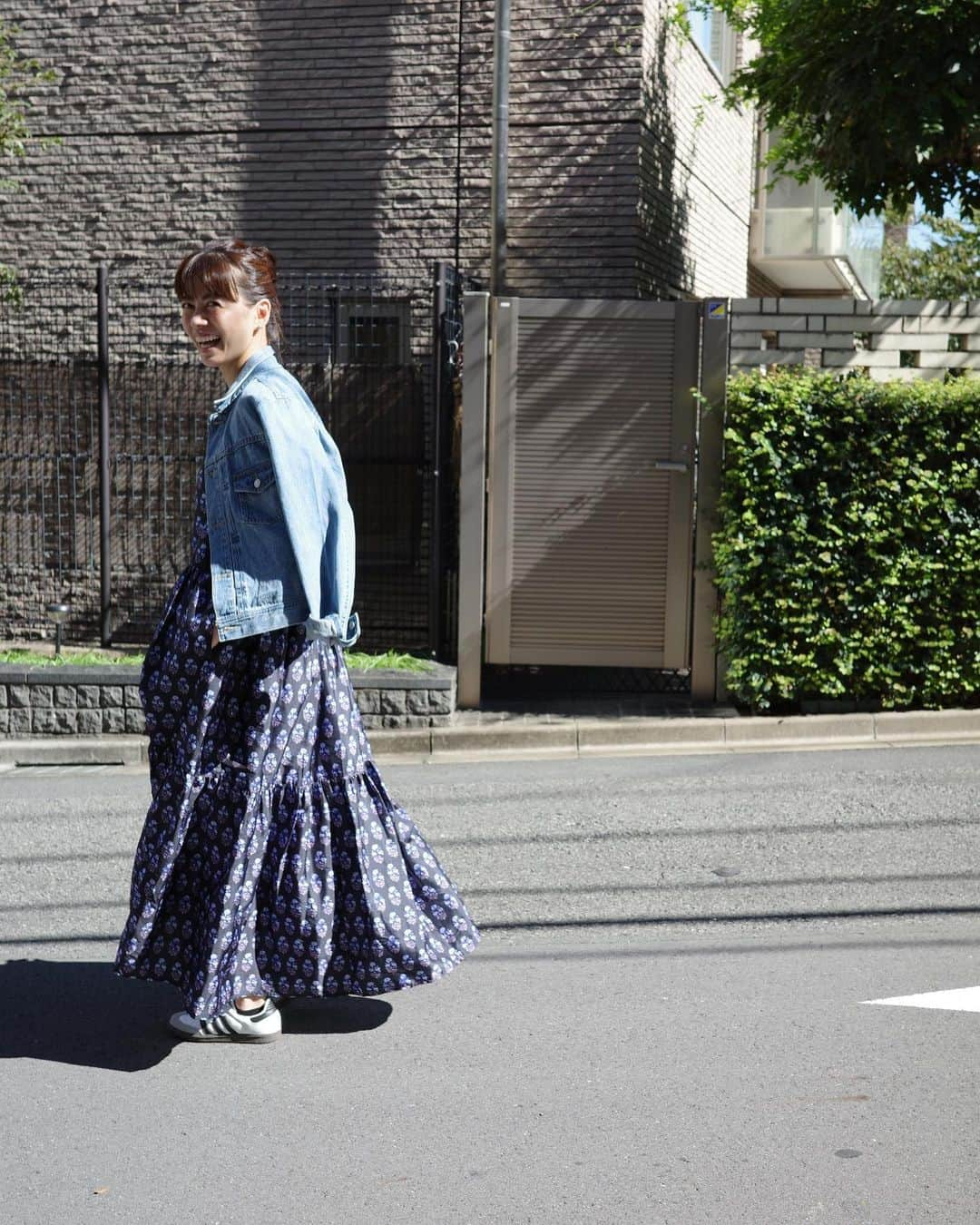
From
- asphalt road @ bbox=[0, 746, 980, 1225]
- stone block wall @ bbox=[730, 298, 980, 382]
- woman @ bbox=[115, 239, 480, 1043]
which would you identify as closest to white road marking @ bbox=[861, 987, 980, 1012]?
asphalt road @ bbox=[0, 746, 980, 1225]

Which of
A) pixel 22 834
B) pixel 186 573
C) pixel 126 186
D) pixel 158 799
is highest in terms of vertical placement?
pixel 126 186

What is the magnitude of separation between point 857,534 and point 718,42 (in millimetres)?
8316

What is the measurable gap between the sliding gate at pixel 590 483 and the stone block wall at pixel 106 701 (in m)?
0.68

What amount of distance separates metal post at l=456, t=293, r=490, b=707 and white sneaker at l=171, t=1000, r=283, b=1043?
16.1ft

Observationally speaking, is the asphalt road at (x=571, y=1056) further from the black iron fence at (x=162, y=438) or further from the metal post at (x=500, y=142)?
the metal post at (x=500, y=142)

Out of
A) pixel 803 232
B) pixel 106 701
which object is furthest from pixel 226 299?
pixel 803 232

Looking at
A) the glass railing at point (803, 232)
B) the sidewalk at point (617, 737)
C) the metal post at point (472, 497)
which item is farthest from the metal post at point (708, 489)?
the glass railing at point (803, 232)

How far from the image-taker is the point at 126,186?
12094 millimetres

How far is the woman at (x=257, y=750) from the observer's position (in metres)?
3.97

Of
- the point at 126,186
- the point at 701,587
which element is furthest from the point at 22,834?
the point at 126,186

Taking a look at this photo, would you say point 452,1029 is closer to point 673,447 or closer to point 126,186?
point 673,447

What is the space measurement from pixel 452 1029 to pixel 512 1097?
0.52 meters

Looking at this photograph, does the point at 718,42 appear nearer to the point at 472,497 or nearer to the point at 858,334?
the point at 858,334

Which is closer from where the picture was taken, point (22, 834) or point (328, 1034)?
point (328, 1034)
